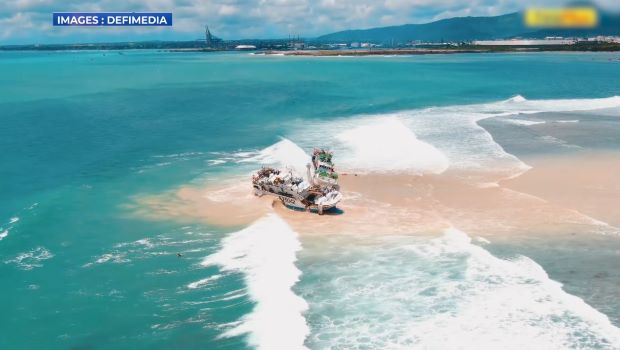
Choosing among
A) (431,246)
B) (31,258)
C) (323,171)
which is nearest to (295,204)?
(323,171)

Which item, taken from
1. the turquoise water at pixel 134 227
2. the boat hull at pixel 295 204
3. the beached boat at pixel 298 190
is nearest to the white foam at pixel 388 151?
the turquoise water at pixel 134 227

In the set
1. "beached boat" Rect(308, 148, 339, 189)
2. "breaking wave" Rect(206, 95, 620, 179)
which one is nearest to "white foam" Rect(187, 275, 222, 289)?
"beached boat" Rect(308, 148, 339, 189)

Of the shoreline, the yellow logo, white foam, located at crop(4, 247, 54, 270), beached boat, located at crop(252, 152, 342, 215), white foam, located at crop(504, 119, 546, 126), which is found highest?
the yellow logo

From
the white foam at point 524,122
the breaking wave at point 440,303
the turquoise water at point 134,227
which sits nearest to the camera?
the breaking wave at point 440,303

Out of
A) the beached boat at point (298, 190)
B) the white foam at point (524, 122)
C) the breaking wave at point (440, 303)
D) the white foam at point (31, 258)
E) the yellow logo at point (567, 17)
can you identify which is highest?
the yellow logo at point (567, 17)

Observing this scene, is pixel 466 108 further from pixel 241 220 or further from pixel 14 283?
pixel 14 283

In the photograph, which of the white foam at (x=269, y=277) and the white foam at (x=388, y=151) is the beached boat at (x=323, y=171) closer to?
the white foam at (x=269, y=277)

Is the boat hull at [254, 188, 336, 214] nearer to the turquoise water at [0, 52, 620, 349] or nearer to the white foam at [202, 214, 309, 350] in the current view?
the white foam at [202, 214, 309, 350]
